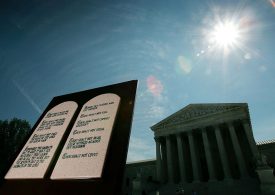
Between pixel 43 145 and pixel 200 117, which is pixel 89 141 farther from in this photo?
pixel 200 117

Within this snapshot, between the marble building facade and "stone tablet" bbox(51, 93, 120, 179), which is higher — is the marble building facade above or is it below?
above

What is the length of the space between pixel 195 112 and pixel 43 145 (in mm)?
35346

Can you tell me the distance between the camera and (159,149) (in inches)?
1471

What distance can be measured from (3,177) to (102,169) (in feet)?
5.33

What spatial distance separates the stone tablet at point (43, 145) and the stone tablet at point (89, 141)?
222 mm

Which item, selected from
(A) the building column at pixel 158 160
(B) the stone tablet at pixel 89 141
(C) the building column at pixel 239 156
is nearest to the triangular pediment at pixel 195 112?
(A) the building column at pixel 158 160

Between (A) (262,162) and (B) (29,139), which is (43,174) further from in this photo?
(A) (262,162)

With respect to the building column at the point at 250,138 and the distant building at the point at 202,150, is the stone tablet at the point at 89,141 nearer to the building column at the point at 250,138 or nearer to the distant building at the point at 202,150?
the distant building at the point at 202,150

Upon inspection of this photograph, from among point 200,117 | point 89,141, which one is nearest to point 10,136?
point 200,117

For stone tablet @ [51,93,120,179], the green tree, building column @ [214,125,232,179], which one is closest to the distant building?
building column @ [214,125,232,179]

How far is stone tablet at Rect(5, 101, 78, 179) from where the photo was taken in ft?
8.70

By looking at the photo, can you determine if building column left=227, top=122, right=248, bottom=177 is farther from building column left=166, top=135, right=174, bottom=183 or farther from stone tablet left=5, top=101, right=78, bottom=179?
stone tablet left=5, top=101, right=78, bottom=179

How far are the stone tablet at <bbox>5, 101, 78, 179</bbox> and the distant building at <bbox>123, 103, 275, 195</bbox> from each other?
2736cm

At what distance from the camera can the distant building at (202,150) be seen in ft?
94.5
